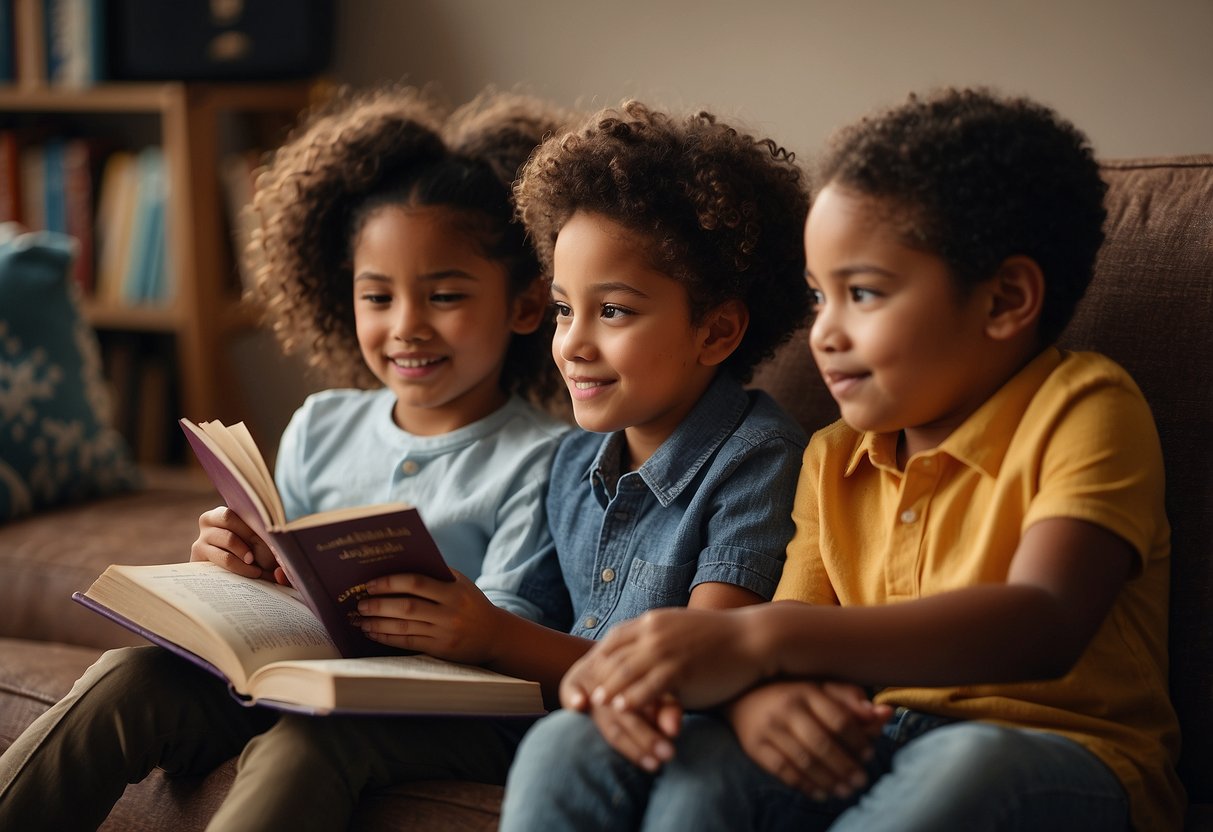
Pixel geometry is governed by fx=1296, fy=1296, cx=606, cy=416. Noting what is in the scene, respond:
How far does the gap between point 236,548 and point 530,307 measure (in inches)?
18.1

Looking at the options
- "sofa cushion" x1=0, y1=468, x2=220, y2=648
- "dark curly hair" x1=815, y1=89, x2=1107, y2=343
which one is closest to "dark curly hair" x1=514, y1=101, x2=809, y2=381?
"dark curly hair" x1=815, y1=89, x2=1107, y2=343

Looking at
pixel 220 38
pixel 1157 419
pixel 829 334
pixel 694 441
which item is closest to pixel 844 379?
pixel 829 334

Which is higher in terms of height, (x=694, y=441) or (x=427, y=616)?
(x=694, y=441)

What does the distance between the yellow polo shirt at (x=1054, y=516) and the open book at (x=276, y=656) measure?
34 cm

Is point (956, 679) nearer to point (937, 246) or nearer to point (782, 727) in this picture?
point (782, 727)

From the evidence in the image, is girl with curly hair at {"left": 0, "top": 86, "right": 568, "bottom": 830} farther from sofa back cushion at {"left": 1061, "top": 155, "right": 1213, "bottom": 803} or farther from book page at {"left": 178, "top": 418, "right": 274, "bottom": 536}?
sofa back cushion at {"left": 1061, "top": 155, "right": 1213, "bottom": 803}

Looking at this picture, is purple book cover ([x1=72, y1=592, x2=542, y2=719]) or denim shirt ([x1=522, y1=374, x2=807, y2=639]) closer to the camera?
purple book cover ([x1=72, y1=592, x2=542, y2=719])

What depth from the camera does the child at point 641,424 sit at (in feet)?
3.88

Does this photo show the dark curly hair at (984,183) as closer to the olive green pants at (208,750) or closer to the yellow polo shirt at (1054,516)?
the yellow polo shirt at (1054,516)

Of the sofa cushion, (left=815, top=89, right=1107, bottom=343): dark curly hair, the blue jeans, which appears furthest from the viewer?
the sofa cushion

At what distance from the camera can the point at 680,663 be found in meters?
0.96

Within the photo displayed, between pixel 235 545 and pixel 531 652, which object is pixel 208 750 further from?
pixel 531 652

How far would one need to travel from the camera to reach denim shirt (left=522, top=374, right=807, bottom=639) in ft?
4.06

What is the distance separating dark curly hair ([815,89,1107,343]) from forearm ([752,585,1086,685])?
0.26 metres
